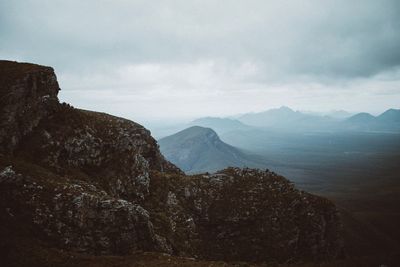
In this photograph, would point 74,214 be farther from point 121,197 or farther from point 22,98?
point 22,98

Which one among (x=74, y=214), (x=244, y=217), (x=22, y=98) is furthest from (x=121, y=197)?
(x=244, y=217)

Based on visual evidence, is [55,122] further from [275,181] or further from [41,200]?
[275,181]

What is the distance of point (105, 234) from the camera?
38.7 meters

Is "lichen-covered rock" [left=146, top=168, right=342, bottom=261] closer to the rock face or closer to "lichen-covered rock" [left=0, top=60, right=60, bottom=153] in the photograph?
the rock face

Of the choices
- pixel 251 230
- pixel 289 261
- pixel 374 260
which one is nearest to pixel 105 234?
pixel 251 230

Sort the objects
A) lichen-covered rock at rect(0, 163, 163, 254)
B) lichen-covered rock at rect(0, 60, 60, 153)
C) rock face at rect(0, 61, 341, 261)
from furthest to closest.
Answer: lichen-covered rock at rect(0, 60, 60, 153) → rock face at rect(0, 61, 341, 261) → lichen-covered rock at rect(0, 163, 163, 254)

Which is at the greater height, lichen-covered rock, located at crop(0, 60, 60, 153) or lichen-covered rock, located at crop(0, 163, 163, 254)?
lichen-covered rock, located at crop(0, 60, 60, 153)

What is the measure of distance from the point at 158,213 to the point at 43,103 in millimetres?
25573

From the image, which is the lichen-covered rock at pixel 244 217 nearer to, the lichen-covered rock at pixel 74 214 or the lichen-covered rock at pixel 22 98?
the lichen-covered rock at pixel 74 214

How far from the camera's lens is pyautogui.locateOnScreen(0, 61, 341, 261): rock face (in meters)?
36.6

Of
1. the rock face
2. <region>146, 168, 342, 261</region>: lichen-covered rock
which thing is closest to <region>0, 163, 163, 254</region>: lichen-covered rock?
the rock face

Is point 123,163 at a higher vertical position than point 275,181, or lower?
higher

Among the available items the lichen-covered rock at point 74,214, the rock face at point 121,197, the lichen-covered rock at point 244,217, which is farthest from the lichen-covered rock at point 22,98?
the lichen-covered rock at point 244,217

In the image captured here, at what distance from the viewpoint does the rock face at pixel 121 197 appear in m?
A: 36.6
